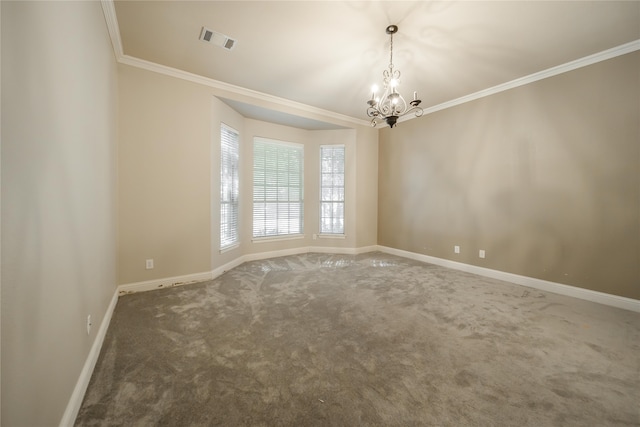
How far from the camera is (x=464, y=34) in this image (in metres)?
2.62

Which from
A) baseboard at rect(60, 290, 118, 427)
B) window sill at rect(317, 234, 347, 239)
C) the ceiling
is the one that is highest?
the ceiling

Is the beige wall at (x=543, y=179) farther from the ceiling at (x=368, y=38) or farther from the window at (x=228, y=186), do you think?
the window at (x=228, y=186)

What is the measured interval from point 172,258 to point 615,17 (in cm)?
561

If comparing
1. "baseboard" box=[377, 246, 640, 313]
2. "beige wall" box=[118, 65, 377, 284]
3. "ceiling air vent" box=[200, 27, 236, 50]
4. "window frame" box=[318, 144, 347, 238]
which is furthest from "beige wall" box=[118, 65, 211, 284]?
"baseboard" box=[377, 246, 640, 313]

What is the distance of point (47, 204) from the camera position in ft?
3.79

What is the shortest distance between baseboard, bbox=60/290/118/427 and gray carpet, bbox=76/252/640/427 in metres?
0.05

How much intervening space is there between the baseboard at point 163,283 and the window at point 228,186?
589 millimetres

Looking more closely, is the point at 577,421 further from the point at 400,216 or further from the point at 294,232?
the point at 294,232

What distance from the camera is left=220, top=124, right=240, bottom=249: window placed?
4.09m

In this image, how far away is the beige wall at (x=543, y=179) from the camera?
2.85m

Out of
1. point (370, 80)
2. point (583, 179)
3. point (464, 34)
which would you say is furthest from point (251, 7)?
point (583, 179)

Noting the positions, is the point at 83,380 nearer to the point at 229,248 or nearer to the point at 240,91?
the point at 229,248

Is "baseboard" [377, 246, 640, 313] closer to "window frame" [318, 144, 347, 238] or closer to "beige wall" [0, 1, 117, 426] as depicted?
"window frame" [318, 144, 347, 238]

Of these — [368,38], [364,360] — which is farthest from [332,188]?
[364,360]
